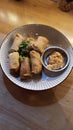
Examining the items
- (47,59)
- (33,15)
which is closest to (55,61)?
(47,59)

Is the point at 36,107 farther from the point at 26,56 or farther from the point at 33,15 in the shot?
the point at 33,15

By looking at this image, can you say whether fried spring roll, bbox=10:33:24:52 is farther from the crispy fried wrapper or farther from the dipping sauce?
the dipping sauce

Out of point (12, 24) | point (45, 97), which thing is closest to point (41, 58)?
point (45, 97)

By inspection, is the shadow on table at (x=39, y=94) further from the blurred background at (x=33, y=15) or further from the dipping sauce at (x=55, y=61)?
the blurred background at (x=33, y=15)

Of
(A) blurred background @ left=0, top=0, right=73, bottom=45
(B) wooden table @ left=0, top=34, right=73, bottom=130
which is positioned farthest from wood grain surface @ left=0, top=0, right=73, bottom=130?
(A) blurred background @ left=0, top=0, right=73, bottom=45

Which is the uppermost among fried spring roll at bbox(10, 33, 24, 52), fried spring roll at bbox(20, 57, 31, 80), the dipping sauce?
fried spring roll at bbox(10, 33, 24, 52)

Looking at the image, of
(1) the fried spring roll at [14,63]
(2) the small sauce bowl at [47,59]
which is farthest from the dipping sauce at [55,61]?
(1) the fried spring roll at [14,63]
